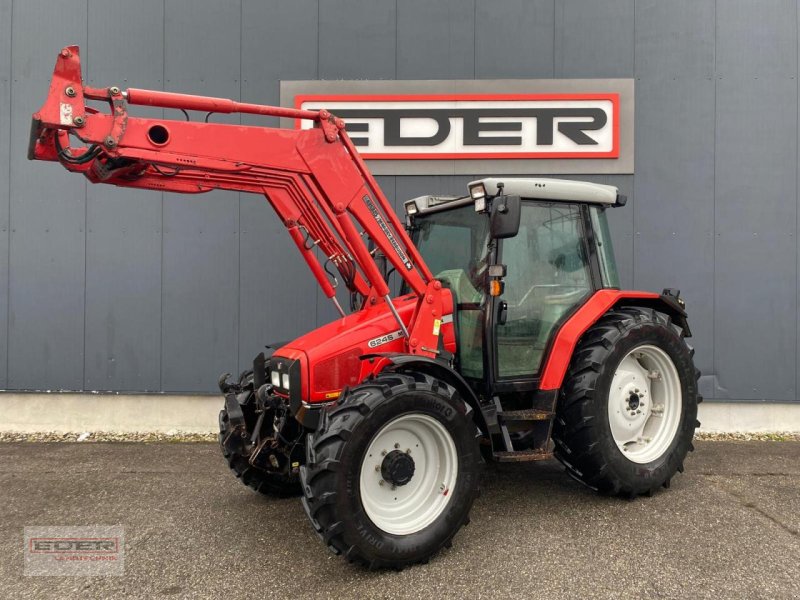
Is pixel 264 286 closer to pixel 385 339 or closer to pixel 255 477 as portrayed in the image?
pixel 255 477

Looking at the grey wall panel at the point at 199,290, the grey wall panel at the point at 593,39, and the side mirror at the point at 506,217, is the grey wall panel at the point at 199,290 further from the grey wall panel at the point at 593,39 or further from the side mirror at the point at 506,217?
the grey wall panel at the point at 593,39

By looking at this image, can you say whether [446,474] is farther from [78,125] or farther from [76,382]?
[76,382]

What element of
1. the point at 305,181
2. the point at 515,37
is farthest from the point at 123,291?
the point at 515,37

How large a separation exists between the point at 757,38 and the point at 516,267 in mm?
4480

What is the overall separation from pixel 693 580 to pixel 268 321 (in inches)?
174

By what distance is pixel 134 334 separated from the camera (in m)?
5.71

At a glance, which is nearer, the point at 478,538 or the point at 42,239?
the point at 478,538

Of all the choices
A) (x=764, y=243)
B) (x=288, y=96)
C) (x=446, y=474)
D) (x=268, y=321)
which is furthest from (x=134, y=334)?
(x=764, y=243)

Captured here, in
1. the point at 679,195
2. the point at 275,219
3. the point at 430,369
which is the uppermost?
the point at 679,195

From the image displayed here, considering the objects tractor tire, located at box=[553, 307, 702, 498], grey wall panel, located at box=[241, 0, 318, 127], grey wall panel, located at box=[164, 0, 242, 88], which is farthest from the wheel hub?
grey wall panel, located at box=[164, 0, 242, 88]

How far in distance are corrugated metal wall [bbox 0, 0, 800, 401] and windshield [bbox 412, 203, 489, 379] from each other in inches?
81.6

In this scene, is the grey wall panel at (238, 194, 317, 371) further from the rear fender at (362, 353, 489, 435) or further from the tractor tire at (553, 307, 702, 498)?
the tractor tire at (553, 307, 702, 498)

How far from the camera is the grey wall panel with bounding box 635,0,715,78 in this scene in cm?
562

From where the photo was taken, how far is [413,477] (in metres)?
2.92
